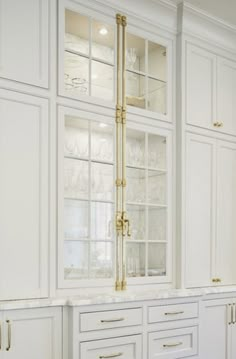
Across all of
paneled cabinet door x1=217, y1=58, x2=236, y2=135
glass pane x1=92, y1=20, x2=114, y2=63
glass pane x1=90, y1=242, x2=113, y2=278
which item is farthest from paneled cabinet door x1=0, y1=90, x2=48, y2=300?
paneled cabinet door x1=217, y1=58, x2=236, y2=135

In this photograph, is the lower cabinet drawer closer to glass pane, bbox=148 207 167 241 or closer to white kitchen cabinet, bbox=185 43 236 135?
glass pane, bbox=148 207 167 241

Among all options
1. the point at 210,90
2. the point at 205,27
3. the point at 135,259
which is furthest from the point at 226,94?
the point at 135,259

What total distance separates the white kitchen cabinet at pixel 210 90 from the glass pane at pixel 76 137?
0.88 meters

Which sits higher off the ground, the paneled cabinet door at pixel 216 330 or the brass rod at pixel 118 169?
the brass rod at pixel 118 169

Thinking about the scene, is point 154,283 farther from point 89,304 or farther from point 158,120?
point 158,120

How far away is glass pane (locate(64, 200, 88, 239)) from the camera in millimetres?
2809

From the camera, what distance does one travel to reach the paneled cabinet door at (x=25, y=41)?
2576 mm

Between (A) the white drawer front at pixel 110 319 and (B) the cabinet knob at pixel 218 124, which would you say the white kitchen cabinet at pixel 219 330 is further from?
(B) the cabinet knob at pixel 218 124

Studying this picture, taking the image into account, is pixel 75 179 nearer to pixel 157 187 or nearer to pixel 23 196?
pixel 23 196

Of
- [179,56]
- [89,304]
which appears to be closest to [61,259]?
[89,304]

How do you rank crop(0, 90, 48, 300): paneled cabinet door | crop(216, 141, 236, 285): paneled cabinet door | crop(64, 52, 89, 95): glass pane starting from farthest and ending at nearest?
1. crop(216, 141, 236, 285): paneled cabinet door
2. crop(64, 52, 89, 95): glass pane
3. crop(0, 90, 48, 300): paneled cabinet door

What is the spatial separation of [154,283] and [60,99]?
1376 mm

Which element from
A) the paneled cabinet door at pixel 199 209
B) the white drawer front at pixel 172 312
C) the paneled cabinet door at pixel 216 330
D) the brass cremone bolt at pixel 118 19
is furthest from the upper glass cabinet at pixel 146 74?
the paneled cabinet door at pixel 216 330

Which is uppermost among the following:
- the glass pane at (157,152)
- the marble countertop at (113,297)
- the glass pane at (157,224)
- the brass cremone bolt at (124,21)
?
the brass cremone bolt at (124,21)
